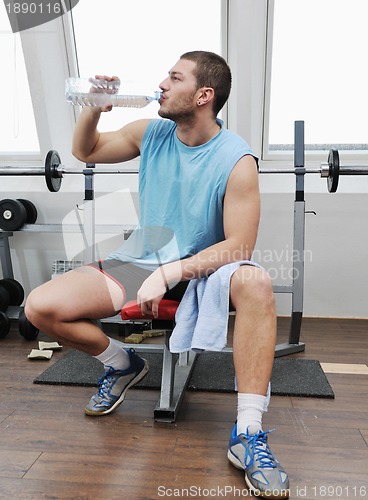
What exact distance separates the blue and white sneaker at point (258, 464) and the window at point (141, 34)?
2391 mm

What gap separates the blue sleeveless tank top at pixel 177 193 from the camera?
68.7 inches

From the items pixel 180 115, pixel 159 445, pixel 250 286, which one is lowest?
pixel 159 445

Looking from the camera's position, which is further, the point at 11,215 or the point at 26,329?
the point at 11,215

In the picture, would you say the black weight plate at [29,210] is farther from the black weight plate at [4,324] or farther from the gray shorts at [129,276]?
the gray shorts at [129,276]

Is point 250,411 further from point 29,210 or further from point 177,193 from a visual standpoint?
point 29,210

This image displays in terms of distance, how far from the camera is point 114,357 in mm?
1789

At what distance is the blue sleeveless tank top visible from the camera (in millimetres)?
1745

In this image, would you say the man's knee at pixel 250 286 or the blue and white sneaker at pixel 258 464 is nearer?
the blue and white sneaker at pixel 258 464

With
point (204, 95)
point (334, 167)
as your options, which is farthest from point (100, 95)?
point (334, 167)

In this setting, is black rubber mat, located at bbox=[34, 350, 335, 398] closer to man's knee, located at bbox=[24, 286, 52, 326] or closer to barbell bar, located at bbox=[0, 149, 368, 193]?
man's knee, located at bbox=[24, 286, 52, 326]

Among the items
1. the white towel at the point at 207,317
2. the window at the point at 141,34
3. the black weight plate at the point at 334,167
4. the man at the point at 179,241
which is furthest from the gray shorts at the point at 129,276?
the window at the point at 141,34

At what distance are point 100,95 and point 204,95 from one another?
1.22ft

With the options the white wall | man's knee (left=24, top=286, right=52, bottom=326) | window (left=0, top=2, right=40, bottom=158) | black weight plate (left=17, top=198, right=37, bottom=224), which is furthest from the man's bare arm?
window (left=0, top=2, right=40, bottom=158)

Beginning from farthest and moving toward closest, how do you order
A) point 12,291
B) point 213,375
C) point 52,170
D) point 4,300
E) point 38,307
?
point 12,291 < point 4,300 < point 52,170 < point 213,375 < point 38,307
